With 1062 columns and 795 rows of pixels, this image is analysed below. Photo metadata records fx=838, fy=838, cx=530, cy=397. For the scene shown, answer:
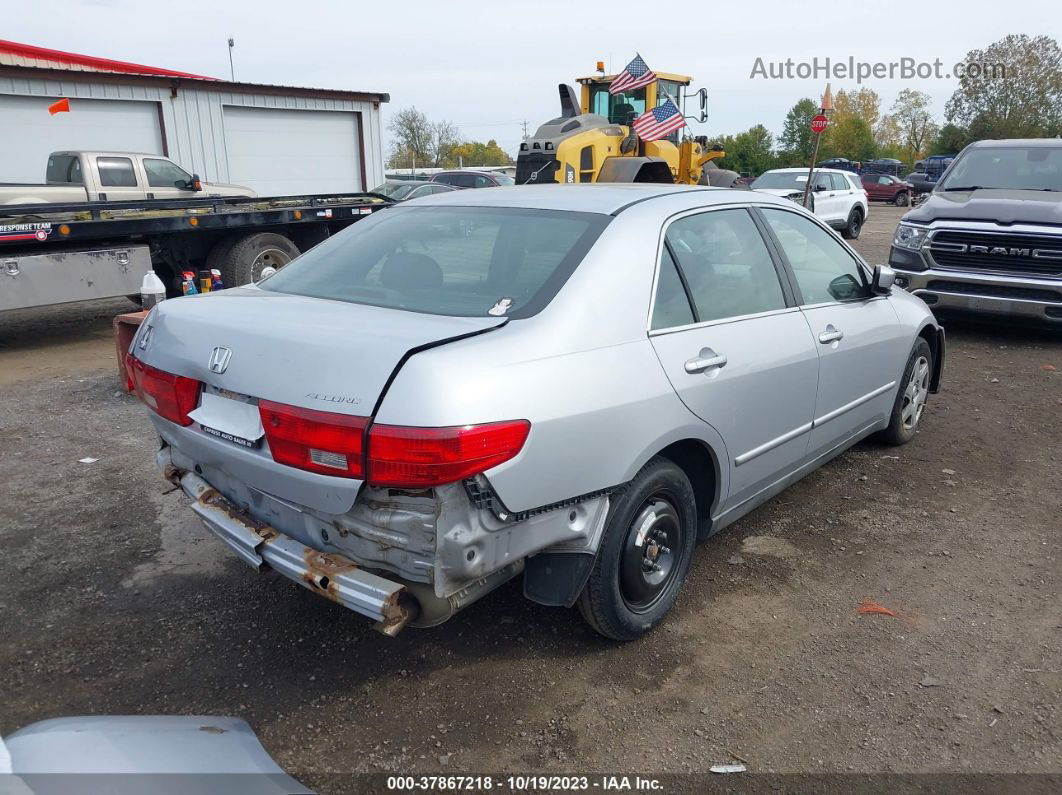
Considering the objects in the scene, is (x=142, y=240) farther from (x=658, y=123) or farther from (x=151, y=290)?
(x=658, y=123)

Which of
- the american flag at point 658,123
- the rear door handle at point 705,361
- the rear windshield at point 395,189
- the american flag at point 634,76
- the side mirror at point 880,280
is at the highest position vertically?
the american flag at point 634,76

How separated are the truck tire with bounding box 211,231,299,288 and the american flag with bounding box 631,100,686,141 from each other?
6671 millimetres

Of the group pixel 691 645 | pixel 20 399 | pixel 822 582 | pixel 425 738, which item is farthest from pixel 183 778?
pixel 20 399

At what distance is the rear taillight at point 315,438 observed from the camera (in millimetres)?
2361

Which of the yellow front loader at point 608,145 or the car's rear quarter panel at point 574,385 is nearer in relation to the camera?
the car's rear quarter panel at point 574,385

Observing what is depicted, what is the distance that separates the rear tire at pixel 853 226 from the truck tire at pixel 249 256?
13804 millimetres

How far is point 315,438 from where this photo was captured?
2.43 meters

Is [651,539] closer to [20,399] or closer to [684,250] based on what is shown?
[684,250]

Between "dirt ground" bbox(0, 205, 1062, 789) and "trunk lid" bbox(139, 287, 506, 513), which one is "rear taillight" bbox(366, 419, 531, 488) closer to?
"trunk lid" bbox(139, 287, 506, 513)

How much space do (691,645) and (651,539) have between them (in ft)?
1.52

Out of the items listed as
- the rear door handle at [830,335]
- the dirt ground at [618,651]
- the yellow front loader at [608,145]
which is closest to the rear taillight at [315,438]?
the dirt ground at [618,651]

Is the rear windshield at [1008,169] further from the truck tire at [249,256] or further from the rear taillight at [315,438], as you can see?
the rear taillight at [315,438]

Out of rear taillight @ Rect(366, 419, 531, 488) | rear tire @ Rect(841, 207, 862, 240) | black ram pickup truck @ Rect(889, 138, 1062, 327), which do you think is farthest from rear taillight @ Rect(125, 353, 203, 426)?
rear tire @ Rect(841, 207, 862, 240)

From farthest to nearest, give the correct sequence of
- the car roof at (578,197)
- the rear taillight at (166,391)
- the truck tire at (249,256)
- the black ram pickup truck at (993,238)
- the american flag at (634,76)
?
the american flag at (634,76), the truck tire at (249,256), the black ram pickup truck at (993,238), the car roof at (578,197), the rear taillight at (166,391)
